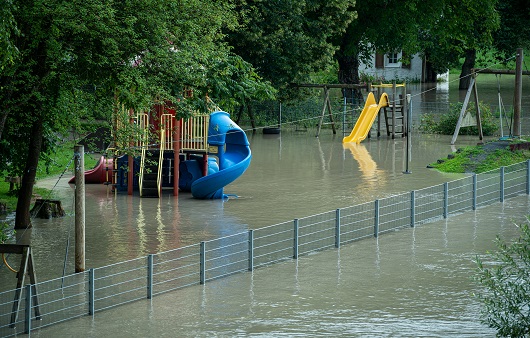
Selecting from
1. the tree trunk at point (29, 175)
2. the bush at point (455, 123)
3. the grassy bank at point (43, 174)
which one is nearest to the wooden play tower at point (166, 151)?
the grassy bank at point (43, 174)

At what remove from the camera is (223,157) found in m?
29.1

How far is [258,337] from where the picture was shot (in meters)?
15.1

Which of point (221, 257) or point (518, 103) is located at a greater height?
point (518, 103)

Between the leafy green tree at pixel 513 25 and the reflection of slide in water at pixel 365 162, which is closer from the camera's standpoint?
the reflection of slide in water at pixel 365 162

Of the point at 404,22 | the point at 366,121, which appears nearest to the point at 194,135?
the point at 366,121

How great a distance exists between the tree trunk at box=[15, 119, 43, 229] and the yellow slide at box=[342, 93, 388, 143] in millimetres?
21265

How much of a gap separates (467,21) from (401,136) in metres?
8.79

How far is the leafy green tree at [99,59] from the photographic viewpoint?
19.5 m

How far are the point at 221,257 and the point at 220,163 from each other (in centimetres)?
932

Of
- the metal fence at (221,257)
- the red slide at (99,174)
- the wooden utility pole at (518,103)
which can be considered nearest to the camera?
the metal fence at (221,257)

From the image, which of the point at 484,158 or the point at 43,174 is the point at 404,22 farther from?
the point at 43,174

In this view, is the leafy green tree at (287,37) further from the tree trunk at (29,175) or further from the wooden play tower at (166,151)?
the tree trunk at (29,175)

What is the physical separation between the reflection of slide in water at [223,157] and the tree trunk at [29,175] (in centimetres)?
585

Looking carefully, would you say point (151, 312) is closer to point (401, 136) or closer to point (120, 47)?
point (120, 47)
